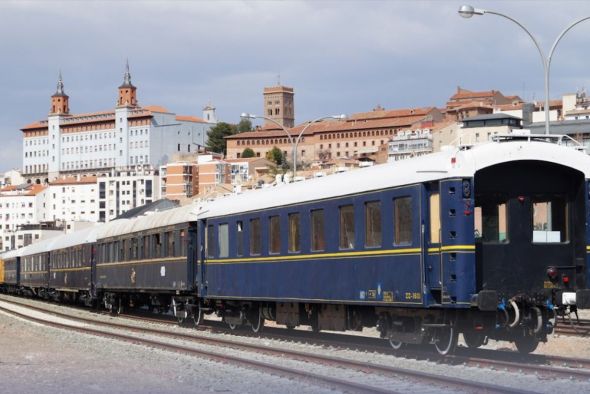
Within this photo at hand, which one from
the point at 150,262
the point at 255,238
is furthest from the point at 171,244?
the point at 255,238

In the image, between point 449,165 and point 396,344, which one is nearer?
point 449,165

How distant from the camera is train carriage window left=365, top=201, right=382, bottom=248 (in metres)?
17.4

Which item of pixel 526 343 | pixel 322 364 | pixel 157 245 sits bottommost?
pixel 322 364

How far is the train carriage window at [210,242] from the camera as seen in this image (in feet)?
83.7

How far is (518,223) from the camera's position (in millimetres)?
16016

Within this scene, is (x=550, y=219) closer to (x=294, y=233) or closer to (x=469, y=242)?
(x=469, y=242)

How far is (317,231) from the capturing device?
19.8m

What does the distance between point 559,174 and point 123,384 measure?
23.5ft

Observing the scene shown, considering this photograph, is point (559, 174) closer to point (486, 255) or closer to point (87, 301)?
point (486, 255)

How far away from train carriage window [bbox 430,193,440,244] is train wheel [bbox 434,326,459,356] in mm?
1424

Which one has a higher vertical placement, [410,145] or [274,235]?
[410,145]

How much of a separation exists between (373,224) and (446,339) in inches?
91.6

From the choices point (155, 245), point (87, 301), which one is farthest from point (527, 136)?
point (87, 301)

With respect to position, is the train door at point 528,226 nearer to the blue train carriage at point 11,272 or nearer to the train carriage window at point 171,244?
the train carriage window at point 171,244
